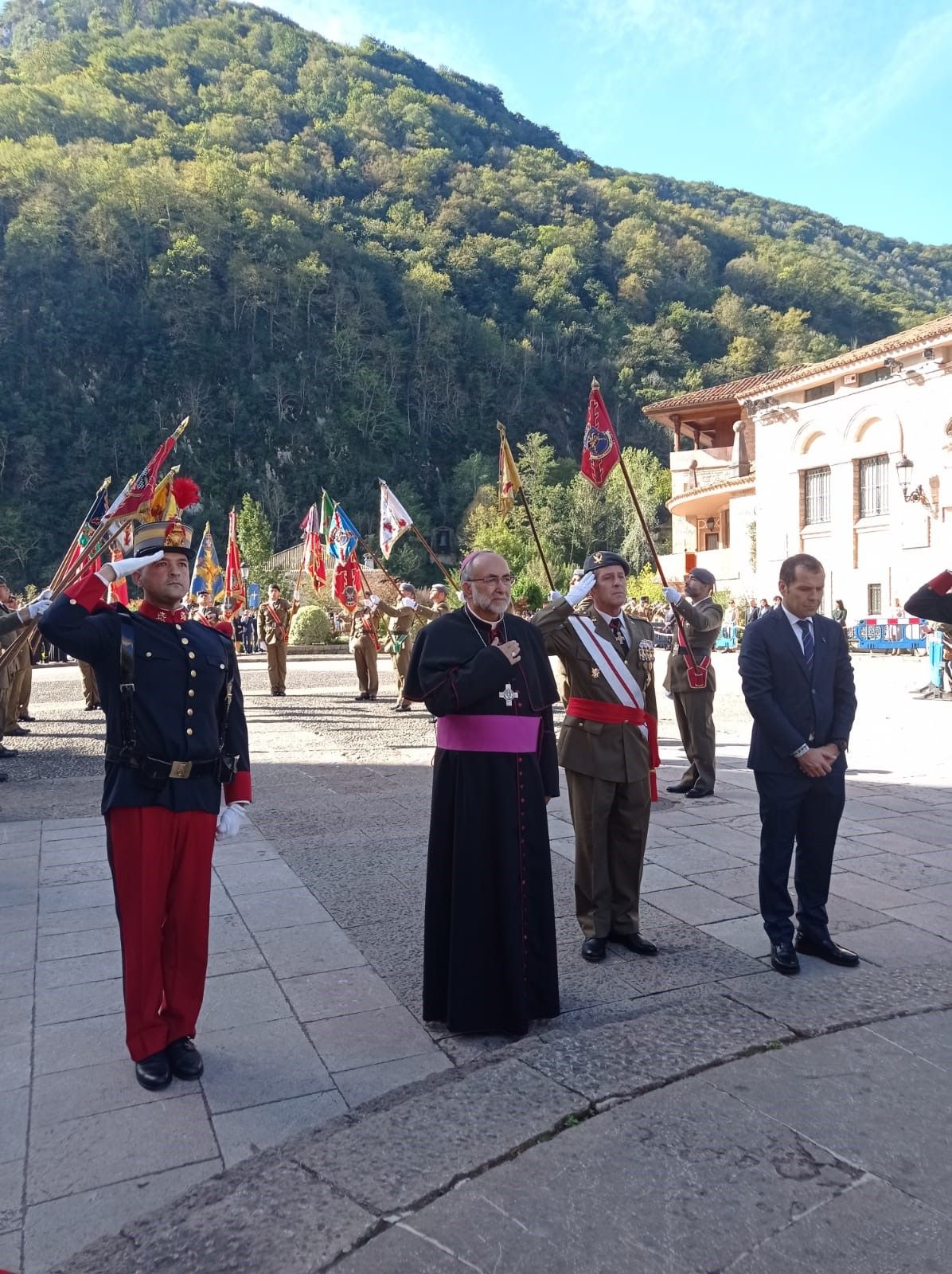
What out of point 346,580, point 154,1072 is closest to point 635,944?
point 154,1072

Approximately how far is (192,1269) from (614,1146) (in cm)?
119

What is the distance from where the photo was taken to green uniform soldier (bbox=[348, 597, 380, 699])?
680 inches

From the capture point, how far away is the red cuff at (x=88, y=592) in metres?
3.39

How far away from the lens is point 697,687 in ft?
27.6

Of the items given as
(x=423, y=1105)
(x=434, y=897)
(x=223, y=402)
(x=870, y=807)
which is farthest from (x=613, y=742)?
(x=223, y=402)

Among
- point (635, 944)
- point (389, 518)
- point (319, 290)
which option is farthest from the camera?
point (319, 290)

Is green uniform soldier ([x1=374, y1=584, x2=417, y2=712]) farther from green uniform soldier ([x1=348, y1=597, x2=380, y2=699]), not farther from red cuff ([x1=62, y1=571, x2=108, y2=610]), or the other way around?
red cuff ([x1=62, y1=571, x2=108, y2=610])

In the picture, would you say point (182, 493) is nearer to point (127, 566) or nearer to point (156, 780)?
point (127, 566)

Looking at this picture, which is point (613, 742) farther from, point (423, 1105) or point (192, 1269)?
point (192, 1269)

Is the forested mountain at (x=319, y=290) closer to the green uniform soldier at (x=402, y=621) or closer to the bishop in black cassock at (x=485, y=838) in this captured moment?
the green uniform soldier at (x=402, y=621)

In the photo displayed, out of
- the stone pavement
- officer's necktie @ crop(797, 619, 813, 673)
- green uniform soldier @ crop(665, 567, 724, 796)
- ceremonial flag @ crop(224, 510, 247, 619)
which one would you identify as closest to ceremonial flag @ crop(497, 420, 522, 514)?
green uniform soldier @ crop(665, 567, 724, 796)

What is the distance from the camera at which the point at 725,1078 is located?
10.7ft

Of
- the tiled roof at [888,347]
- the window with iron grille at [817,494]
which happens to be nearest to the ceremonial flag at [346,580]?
the window with iron grille at [817,494]

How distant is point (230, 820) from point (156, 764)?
46 centimetres
